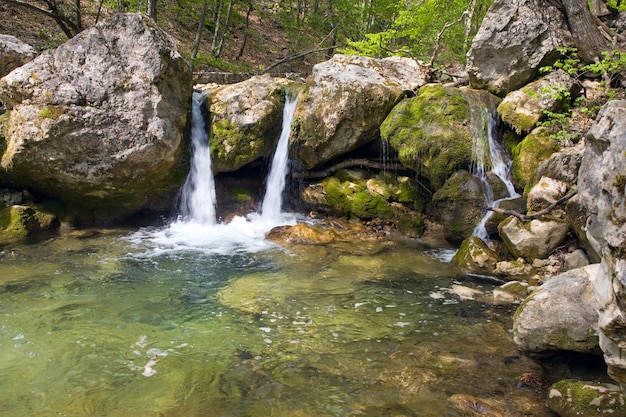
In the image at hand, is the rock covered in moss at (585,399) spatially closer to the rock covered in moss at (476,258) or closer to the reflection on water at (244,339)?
the reflection on water at (244,339)

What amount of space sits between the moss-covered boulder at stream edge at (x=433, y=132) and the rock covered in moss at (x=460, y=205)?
388mm

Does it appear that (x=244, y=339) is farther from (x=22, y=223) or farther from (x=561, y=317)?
(x=22, y=223)

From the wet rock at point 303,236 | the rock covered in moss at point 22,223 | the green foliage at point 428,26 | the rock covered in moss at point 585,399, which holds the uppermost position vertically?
the green foliage at point 428,26

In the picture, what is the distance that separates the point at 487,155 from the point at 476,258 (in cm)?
317

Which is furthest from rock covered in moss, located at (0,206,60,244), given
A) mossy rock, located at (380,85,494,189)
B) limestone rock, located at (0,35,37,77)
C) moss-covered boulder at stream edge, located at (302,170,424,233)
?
mossy rock, located at (380,85,494,189)

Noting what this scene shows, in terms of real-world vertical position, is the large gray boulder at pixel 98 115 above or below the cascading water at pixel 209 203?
above

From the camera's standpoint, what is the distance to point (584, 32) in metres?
10.9

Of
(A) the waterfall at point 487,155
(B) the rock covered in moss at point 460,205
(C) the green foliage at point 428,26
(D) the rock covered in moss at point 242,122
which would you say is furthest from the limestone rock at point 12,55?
(A) the waterfall at point 487,155

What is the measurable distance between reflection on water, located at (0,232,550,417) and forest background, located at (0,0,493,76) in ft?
30.7

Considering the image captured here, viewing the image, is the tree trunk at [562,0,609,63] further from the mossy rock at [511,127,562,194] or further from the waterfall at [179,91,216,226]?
the waterfall at [179,91,216,226]

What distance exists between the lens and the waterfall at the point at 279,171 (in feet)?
41.7

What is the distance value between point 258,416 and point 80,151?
8.57 m

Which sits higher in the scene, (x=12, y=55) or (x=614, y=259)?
(x=12, y=55)

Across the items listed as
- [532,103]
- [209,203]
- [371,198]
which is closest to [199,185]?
[209,203]
